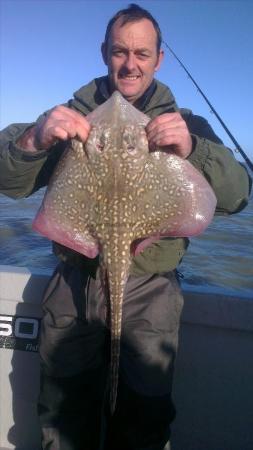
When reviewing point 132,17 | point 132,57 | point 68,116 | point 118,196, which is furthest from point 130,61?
point 118,196

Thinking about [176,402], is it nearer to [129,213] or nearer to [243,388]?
[243,388]

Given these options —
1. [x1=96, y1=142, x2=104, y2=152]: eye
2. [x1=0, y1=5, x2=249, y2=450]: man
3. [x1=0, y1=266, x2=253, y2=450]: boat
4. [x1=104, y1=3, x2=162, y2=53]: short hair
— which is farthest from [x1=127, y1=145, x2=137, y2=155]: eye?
[x1=0, y1=266, x2=253, y2=450]: boat

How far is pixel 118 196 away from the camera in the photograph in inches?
82.5

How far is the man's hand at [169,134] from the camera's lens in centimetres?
199

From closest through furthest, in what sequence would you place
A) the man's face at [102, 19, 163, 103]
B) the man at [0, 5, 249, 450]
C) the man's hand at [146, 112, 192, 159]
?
the man's hand at [146, 112, 192, 159] < the man at [0, 5, 249, 450] < the man's face at [102, 19, 163, 103]

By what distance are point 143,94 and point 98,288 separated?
1332mm

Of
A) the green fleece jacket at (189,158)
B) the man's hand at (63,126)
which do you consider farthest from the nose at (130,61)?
the man's hand at (63,126)

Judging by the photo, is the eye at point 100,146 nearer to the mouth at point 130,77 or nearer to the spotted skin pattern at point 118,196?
the spotted skin pattern at point 118,196

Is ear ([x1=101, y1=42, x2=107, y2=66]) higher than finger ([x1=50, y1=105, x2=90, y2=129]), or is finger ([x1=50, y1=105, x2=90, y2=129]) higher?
ear ([x1=101, y1=42, x2=107, y2=66])

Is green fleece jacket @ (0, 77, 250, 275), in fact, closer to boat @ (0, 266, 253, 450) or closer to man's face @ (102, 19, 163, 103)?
man's face @ (102, 19, 163, 103)

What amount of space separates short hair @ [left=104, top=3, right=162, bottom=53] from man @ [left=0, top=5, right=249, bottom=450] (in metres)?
0.01

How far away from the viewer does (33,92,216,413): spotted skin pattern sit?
6.87ft

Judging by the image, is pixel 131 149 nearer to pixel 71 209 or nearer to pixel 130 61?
pixel 71 209

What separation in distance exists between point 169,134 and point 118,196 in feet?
1.36
